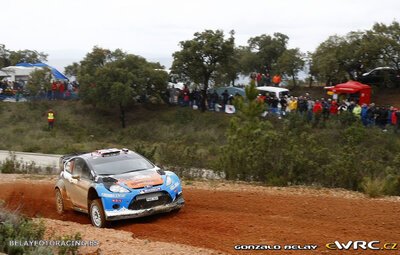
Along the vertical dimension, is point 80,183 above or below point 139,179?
below

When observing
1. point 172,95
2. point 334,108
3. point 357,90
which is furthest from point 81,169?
point 172,95

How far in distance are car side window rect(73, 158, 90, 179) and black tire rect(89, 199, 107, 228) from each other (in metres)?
0.79

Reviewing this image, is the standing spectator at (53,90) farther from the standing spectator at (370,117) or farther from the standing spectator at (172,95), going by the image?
the standing spectator at (370,117)

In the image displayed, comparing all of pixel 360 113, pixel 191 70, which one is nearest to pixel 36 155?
pixel 191 70

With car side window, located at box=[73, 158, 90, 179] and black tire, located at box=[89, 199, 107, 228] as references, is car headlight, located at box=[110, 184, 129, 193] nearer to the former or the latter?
black tire, located at box=[89, 199, 107, 228]

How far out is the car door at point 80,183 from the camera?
12.0 meters

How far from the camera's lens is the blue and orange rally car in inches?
433

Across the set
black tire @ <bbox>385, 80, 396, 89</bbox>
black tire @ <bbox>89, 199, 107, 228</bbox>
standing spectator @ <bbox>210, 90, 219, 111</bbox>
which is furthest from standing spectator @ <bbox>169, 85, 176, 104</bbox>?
black tire @ <bbox>89, 199, 107, 228</bbox>

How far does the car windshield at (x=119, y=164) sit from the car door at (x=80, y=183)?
26 cm

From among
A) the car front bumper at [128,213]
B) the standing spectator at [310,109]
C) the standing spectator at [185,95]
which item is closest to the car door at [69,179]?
the car front bumper at [128,213]

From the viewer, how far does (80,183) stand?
40.0 ft

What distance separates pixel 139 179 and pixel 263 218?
107 inches

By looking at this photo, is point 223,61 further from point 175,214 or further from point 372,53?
point 175,214

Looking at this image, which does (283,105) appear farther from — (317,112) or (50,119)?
(50,119)
